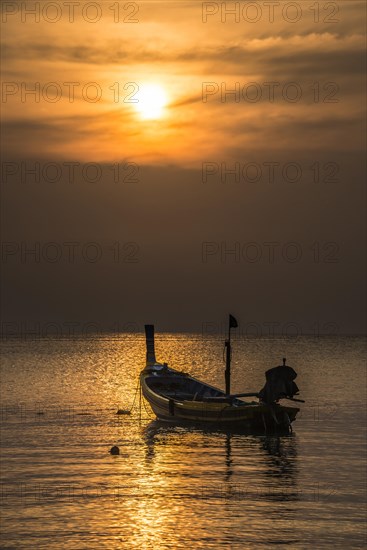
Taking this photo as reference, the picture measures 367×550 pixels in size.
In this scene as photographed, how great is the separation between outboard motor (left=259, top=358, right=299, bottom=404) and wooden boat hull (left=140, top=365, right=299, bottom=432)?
9.13 feet

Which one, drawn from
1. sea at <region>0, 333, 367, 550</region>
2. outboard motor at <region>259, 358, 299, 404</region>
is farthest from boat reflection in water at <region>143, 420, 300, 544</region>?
outboard motor at <region>259, 358, 299, 404</region>

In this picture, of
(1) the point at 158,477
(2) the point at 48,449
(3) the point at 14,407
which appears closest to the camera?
(1) the point at 158,477

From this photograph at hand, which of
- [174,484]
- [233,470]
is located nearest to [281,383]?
[233,470]

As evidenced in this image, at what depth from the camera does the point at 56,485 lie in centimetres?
4466

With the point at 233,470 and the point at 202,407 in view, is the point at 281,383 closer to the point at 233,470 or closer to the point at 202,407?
the point at 202,407

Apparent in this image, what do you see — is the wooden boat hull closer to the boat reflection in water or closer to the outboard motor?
the boat reflection in water

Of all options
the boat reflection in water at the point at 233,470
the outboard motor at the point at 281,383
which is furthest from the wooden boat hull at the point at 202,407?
the outboard motor at the point at 281,383

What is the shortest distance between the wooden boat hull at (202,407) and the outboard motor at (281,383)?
2783 mm

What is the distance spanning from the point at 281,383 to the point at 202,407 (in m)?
8.36

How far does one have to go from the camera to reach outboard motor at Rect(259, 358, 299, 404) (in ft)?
198

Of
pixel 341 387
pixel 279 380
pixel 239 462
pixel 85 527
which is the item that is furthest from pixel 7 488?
pixel 341 387

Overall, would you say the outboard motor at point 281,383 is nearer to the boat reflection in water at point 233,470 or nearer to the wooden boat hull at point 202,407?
the wooden boat hull at point 202,407

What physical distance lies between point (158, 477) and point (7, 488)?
8517 millimetres

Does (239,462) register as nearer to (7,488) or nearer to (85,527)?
(7,488)
